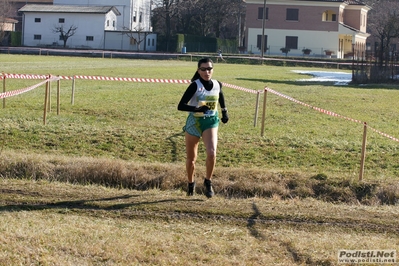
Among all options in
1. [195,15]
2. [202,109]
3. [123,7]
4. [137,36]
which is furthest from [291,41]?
[202,109]

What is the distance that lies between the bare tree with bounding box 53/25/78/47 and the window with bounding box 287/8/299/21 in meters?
25.2

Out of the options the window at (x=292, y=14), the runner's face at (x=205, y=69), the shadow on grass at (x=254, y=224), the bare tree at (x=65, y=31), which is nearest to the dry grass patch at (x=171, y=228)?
the shadow on grass at (x=254, y=224)

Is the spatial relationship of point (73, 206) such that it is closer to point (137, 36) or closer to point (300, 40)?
point (300, 40)

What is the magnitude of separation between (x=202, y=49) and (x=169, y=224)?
7489 centimetres

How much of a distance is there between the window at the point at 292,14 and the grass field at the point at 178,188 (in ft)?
203

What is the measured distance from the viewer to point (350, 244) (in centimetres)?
731

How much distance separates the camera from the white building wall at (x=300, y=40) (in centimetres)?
8056

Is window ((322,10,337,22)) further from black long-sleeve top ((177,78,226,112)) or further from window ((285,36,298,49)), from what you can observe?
black long-sleeve top ((177,78,226,112))

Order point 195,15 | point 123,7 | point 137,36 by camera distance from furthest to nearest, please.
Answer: point 123,7
point 195,15
point 137,36

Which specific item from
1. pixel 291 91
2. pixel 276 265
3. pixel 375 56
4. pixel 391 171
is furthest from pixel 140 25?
pixel 276 265

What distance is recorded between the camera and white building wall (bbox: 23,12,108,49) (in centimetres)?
8394

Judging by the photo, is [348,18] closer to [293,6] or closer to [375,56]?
[293,6]

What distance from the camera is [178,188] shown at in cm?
1130

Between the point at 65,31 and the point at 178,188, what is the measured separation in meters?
75.9
